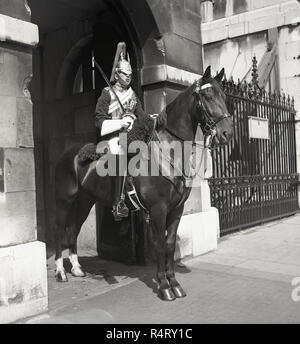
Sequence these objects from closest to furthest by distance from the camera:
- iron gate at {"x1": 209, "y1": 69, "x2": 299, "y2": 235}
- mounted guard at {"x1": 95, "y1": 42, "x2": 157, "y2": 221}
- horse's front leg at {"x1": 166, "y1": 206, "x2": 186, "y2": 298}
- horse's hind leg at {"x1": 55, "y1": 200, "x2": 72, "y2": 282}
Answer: horse's front leg at {"x1": 166, "y1": 206, "x2": 186, "y2": 298}, mounted guard at {"x1": 95, "y1": 42, "x2": 157, "y2": 221}, horse's hind leg at {"x1": 55, "y1": 200, "x2": 72, "y2": 282}, iron gate at {"x1": 209, "y1": 69, "x2": 299, "y2": 235}

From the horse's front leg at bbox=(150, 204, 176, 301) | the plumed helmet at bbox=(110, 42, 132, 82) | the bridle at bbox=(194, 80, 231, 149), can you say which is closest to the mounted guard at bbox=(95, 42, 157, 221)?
the plumed helmet at bbox=(110, 42, 132, 82)

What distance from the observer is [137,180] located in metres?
5.07

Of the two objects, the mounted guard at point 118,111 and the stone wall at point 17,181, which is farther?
the mounted guard at point 118,111

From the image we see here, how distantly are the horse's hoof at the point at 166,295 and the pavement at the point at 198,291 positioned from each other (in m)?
0.07

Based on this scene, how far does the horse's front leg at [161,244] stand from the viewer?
16.1 ft

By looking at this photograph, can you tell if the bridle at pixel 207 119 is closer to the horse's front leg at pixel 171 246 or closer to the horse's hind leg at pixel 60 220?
the horse's front leg at pixel 171 246

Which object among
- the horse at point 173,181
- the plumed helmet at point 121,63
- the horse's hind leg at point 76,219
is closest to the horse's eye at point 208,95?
the horse at point 173,181

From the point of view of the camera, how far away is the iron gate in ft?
29.5

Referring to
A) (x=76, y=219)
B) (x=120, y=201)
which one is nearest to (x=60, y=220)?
(x=76, y=219)

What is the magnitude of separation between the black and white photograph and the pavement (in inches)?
1.0

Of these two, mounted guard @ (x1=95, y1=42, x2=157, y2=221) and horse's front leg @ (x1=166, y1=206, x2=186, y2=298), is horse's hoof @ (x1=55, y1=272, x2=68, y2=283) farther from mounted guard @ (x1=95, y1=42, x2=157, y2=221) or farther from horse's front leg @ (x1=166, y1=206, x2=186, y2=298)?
horse's front leg @ (x1=166, y1=206, x2=186, y2=298)

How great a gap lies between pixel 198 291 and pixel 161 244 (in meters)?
0.83

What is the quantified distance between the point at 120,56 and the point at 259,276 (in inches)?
138

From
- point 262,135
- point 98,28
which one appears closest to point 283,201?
point 262,135
